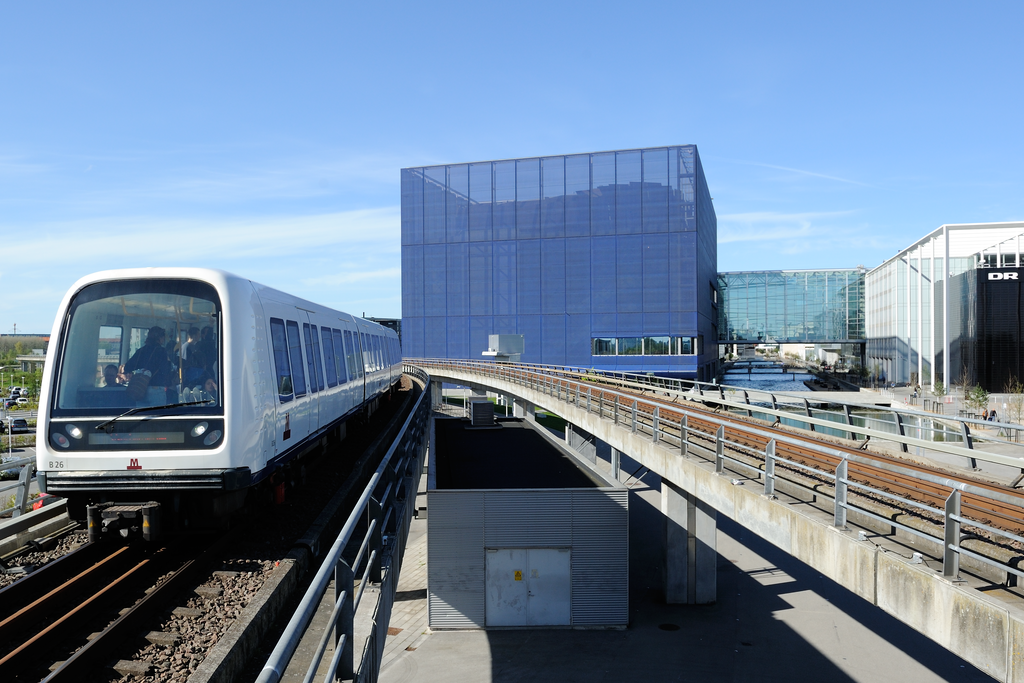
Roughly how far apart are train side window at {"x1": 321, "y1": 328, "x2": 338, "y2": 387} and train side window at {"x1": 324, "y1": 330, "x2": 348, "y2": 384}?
302mm

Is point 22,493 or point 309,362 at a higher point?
point 309,362

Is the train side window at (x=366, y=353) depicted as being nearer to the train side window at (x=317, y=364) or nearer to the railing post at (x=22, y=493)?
the train side window at (x=317, y=364)

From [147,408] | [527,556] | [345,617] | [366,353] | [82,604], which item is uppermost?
[366,353]

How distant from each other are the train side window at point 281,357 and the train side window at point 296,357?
23 centimetres

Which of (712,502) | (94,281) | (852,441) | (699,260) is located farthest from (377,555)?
(699,260)

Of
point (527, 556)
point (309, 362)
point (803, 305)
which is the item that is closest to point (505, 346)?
point (527, 556)

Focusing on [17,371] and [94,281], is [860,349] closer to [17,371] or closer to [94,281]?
[17,371]

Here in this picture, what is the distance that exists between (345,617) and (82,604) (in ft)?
8.24

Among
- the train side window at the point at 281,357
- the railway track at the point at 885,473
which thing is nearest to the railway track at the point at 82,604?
the train side window at the point at 281,357

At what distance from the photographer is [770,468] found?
916 cm

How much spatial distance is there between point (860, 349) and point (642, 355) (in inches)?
1751

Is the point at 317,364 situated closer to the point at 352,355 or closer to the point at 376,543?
the point at 352,355

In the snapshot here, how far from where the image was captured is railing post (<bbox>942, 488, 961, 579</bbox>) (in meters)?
5.62

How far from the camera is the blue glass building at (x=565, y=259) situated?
214 ft
